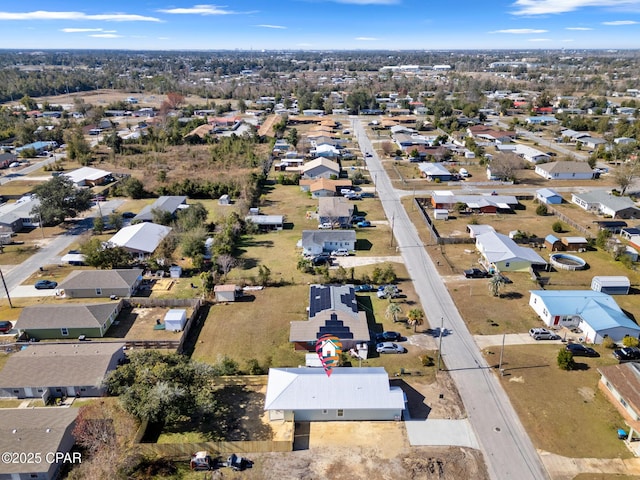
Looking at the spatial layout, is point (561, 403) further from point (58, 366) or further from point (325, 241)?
point (58, 366)

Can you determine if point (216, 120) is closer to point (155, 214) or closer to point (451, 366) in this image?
point (155, 214)

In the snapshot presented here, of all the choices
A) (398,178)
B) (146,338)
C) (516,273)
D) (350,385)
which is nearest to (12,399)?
(146,338)

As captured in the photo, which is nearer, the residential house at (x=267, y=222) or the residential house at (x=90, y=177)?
the residential house at (x=267, y=222)

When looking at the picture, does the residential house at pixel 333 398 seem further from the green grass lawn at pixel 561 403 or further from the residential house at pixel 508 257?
the residential house at pixel 508 257

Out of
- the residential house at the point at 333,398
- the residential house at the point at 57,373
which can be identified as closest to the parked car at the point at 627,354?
the residential house at the point at 333,398

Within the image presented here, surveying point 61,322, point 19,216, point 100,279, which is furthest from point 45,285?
point 19,216
